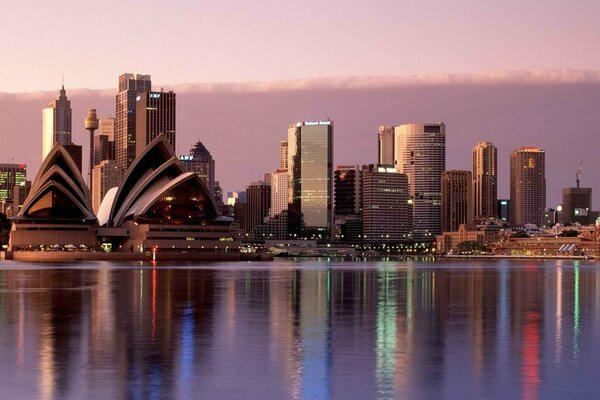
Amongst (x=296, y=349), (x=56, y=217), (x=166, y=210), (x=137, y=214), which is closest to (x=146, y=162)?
(x=137, y=214)

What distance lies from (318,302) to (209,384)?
→ 25.4 m

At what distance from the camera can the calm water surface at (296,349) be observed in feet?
63.3

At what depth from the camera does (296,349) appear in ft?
83.6

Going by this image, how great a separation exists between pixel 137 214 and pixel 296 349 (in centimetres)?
15594

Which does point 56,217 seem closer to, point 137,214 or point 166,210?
point 137,214

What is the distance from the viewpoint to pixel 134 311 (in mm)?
38406

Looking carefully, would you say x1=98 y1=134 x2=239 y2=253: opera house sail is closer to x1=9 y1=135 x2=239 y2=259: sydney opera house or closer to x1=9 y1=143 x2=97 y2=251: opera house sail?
x1=9 y1=135 x2=239 y2=259: sydney opera house

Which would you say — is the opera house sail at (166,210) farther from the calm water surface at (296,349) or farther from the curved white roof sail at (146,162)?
the calm water surface at (296,349)

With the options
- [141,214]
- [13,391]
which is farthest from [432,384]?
[141,214]

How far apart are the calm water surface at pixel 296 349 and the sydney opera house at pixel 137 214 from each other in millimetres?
131854

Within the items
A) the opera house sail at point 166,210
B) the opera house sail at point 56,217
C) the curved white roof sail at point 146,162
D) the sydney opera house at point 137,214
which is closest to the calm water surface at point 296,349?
the opera house sail at point 166,210

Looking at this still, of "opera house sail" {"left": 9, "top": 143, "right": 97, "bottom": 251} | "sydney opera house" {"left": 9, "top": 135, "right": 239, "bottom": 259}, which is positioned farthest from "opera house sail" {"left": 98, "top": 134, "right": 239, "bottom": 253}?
"opera house sail" {"left": 9, "top": 143, "right": 97, "bottom": 251}

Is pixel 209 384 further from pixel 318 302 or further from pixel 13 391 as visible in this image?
pixel 318 302

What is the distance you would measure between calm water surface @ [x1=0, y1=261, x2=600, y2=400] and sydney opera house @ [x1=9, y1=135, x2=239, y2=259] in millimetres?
131854
